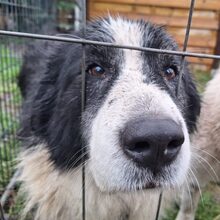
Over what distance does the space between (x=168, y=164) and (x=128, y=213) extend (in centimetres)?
80

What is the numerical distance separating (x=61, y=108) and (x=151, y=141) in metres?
0.82

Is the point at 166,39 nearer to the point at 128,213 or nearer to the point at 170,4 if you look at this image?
the point at 128,213

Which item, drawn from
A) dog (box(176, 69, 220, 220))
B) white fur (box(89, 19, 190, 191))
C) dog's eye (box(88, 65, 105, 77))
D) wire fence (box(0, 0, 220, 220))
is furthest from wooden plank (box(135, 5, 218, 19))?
white fur (box(89, 19, 190, 191))

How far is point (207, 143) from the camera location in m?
2.36

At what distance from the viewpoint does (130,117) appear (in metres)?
1.49

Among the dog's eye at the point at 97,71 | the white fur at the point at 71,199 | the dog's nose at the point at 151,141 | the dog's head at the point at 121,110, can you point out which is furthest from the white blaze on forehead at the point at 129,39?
the white fur at the point at 71,199

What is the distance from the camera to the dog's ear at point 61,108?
6.67 feet

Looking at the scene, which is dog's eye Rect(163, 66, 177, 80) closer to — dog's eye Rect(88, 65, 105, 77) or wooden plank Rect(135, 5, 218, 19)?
dog's eye Rect(88, 65, 105, 77)

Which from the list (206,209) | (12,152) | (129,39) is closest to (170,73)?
(129,39)

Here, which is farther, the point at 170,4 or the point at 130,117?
the point at 170,4

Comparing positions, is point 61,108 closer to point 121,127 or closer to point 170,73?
point 170,73

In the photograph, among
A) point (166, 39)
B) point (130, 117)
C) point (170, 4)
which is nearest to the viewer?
point (130, 117)

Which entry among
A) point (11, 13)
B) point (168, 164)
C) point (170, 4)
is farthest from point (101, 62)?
point (170, 4)

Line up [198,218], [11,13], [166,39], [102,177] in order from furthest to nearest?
[11,13] < [198,218] < [166,39] < [102,177]
